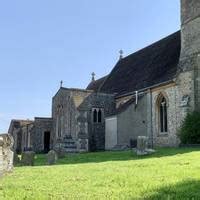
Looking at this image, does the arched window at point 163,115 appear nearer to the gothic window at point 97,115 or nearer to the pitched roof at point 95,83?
the gothic window at point 97,115

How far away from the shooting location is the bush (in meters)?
24.5

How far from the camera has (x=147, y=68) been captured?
3394cm

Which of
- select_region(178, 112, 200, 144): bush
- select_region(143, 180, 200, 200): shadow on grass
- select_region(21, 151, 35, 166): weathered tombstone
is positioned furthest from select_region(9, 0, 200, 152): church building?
select_region(143, 180, 200, 200): shadow on grass

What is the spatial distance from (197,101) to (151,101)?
5.22 meters

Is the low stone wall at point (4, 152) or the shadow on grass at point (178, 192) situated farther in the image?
the low stone wall at point (4, 152)

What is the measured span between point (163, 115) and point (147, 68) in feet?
20.3

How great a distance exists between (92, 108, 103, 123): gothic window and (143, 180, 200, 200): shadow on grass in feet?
82.9

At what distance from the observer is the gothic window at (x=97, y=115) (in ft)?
112

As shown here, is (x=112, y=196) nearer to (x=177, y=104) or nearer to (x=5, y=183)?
(x=5, y=183)

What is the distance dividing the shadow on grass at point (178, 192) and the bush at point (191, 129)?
16.1 m

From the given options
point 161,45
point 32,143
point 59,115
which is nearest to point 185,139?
point 161,45

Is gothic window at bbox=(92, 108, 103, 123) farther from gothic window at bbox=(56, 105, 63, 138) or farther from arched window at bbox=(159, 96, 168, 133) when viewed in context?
arched window at bbox=(159, 96, 168, 133)

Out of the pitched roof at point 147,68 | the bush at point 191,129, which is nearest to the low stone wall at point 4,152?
the bush at point 191,129

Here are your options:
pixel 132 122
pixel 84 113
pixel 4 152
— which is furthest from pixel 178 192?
pixel 84 113
